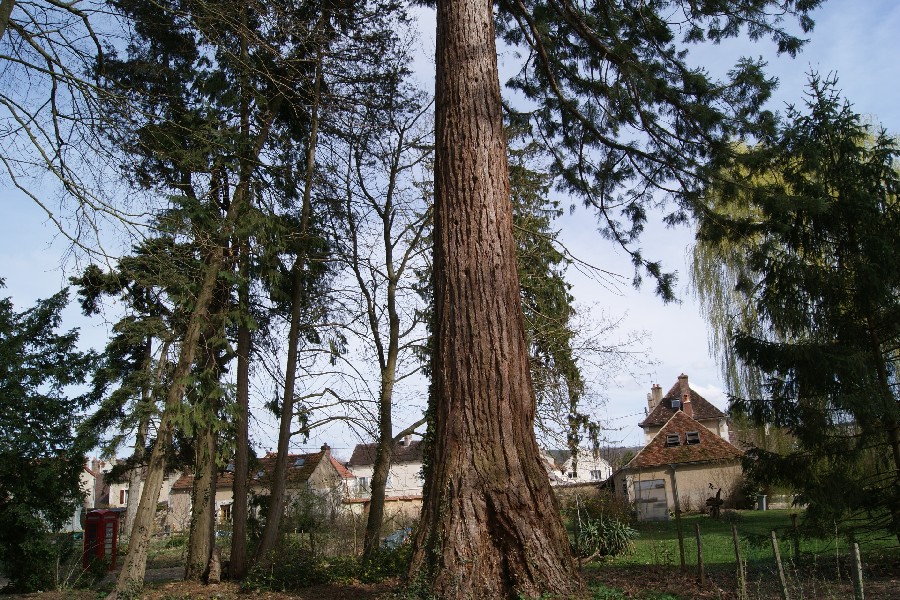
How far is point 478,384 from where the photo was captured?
5391 millimetres

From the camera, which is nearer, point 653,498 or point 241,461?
point 241,461

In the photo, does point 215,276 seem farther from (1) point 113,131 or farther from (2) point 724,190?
(2) point 724,190

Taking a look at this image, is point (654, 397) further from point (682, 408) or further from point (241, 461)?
point (241, 461)

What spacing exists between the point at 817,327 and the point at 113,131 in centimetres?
1000

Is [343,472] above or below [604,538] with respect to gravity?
above

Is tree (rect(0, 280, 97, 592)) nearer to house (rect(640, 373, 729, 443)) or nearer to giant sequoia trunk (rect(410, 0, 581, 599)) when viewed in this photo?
giant sequoia trunk (rect(410, 0, 581, 599))

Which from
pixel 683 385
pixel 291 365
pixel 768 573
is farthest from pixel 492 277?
pixel 683 385

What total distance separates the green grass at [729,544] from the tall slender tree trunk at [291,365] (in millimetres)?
6464

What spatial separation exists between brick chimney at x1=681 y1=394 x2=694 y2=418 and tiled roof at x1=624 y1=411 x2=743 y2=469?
333 inches

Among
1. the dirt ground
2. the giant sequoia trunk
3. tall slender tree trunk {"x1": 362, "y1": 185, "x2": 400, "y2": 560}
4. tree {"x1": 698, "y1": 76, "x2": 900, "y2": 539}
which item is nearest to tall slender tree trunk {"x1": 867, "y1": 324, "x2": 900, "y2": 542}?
tree {"x1": 698, "y1": 76, "x2": 900, "y2": 539}

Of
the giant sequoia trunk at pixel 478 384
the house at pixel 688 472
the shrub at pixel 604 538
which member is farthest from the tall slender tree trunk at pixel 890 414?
the house at pixel 688 472

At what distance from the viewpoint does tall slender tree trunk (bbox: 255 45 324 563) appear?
40.8ft

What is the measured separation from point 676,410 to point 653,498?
709 inches

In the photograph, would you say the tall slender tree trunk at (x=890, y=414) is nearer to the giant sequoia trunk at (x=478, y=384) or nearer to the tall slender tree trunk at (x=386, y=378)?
the giant sequoia trunk at (x=478, y=384)
